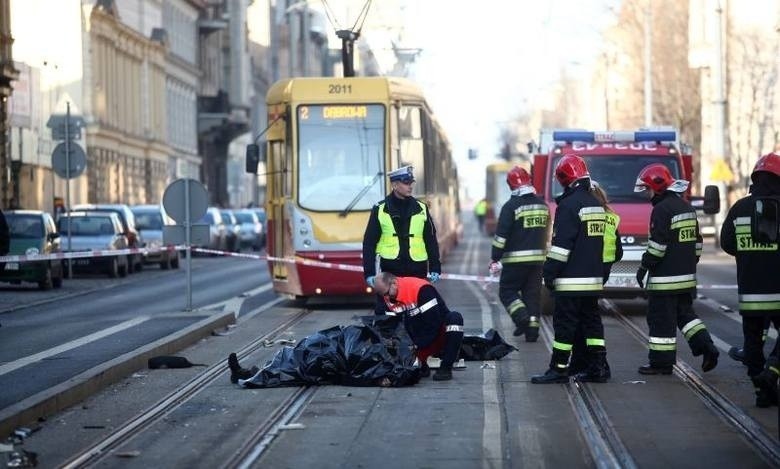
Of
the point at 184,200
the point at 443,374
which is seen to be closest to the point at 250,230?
the point at 184,200

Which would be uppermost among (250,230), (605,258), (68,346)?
(605,258)

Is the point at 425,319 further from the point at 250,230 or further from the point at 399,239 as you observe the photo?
the point at 250,230

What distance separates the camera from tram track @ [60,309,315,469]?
10859 millimetres

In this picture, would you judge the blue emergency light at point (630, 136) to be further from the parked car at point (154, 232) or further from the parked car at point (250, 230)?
the parked car at point (250, 230)

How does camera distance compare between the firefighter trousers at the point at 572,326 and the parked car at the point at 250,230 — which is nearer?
the firefighter trousers at the point at 572,326

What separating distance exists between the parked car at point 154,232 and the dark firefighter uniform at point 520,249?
26120mm

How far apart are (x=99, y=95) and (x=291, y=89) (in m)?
41.8

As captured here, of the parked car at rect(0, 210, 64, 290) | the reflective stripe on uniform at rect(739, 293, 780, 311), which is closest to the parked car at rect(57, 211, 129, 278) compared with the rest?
the parked car at rect(0, 210, 64, 290)

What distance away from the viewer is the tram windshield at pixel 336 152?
2572 centimetres

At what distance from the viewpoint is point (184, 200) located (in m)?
23.1

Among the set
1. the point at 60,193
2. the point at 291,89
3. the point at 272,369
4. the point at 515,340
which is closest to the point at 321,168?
the point at 291,89

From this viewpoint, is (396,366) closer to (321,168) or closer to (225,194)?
(321,168)

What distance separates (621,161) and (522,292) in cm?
551

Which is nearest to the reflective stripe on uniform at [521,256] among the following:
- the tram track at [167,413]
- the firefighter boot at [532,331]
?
the firefighter boot at [532,331]
